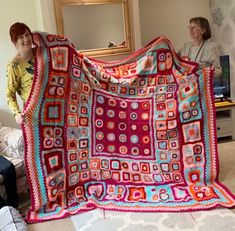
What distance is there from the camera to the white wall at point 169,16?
360 centimetres

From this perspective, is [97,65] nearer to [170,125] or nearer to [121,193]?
[170,125]

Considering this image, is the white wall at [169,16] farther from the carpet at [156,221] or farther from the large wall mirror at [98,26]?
Answer: the carpet at [156,221]

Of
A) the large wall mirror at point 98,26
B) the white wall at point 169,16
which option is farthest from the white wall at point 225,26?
the large wall mirror at point 98,26

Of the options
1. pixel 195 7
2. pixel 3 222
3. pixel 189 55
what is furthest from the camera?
pixel 195 7

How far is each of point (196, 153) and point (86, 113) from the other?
89 cm

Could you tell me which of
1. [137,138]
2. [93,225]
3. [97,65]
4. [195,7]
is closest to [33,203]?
[93,225]

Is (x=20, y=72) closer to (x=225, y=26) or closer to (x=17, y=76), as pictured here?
(x=17, y=76)

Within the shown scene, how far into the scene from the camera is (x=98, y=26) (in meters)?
3.13

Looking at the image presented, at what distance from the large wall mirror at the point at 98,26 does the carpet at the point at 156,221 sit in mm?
1675

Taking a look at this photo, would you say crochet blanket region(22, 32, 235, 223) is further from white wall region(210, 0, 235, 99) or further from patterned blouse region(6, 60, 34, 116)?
white wall region(210, 0, 235, 99)

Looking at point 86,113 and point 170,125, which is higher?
point 86,113

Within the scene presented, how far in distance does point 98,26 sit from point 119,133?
1318mm

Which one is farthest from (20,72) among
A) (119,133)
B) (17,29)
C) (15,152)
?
(119,133)

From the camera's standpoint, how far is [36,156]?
2.11m
